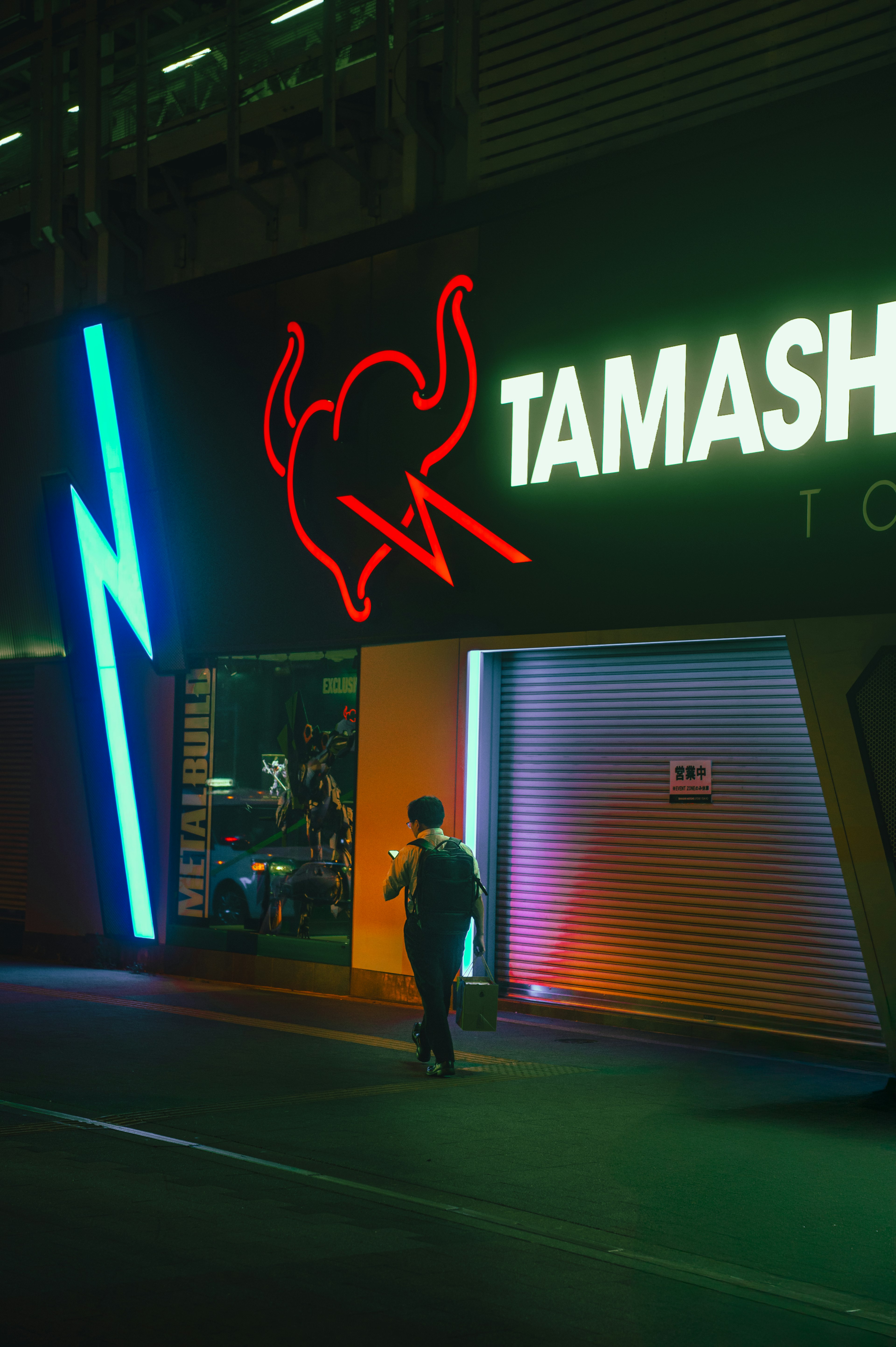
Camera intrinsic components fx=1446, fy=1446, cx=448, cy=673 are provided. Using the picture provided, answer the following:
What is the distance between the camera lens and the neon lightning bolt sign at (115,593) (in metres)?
16.2

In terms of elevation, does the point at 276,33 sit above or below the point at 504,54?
above

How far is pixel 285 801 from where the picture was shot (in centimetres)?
1477

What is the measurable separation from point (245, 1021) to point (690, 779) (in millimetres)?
4260

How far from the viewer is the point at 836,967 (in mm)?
A: 10859

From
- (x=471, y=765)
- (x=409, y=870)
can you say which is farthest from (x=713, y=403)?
(x=409, y=870)

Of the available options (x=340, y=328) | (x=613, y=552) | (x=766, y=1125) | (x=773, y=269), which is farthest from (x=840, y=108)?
(x=766, y=1125)

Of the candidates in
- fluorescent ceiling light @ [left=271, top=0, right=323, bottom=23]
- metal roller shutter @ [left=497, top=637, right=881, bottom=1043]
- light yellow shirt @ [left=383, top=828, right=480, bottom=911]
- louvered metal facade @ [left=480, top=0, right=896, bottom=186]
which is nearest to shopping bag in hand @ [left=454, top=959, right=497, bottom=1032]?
light yellow shirt @ [left=383, top=828, right=480, bottom=911]

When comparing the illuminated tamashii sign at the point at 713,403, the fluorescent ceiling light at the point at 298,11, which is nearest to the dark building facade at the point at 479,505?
the illuminated tamashii sign at the point at 713,403

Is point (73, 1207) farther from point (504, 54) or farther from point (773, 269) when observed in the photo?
point (504, 54)

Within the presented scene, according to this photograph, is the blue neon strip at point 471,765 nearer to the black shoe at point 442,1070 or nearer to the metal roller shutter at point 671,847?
the metal roller shutter at point 671,847

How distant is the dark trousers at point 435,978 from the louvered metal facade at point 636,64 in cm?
677

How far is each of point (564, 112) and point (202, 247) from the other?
5.66 m

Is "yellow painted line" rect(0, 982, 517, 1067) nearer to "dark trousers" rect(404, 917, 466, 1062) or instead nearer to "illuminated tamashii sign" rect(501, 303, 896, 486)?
"dark trousers" rect(404, 917, 466, 1062)

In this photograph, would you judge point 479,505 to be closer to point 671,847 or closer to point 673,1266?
Answer: point 671,847
